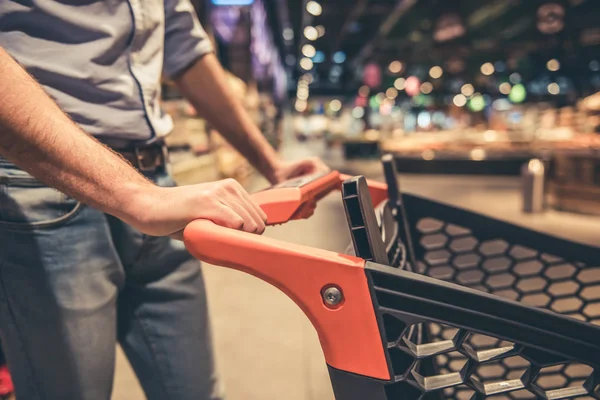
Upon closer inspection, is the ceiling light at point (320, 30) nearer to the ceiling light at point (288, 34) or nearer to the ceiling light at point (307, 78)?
the ceiling light at point (288, 34)

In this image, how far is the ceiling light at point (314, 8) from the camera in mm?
14045

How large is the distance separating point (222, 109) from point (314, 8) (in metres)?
14.7

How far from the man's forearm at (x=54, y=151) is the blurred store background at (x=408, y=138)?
1.59 m

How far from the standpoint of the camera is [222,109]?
118 centimetres

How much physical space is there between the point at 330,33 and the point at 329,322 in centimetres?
1982

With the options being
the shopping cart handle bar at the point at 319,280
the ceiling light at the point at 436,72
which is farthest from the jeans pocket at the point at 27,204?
the ceiling light at the point at 436,72

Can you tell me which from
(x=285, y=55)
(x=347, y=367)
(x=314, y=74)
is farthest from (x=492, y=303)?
(x=314, y=74)

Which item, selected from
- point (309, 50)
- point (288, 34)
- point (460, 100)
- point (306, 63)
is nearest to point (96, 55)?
point (288, 34)

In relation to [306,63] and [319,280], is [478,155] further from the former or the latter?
[306,63]

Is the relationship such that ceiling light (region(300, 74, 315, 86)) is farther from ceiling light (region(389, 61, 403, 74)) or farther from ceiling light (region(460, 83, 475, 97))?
ceiling light (region(389, 61, 403, 74))

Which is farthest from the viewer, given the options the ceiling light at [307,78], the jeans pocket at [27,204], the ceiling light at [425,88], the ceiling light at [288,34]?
the ceiling light at [307,78]

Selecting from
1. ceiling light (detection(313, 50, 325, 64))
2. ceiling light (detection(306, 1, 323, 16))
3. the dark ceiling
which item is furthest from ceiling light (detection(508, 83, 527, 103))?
ceiling light (detection(306, 1, 323, 16))

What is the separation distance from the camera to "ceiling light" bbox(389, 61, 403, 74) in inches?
885

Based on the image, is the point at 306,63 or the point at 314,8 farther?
the point at 306,63
